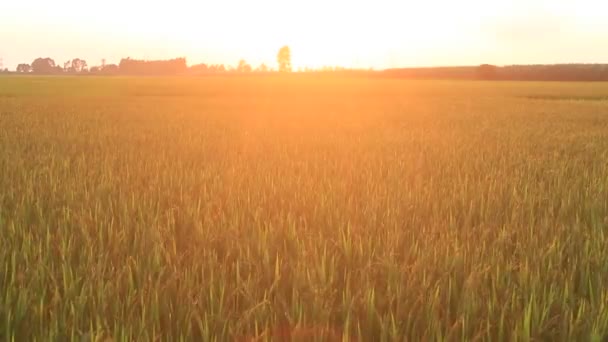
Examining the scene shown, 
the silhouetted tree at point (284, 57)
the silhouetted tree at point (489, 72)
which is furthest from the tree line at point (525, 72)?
the silhouetted tree at point (284, 57)

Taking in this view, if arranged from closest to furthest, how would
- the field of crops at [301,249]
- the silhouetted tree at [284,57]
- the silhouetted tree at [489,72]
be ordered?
1. the field of crops at [301,249]
2. the silhouetted tree at [489,72]
3. the silhouetted tree at [284,57]

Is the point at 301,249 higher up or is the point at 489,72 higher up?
the point at 489,72

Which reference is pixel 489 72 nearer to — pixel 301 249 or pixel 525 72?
pixel 525 72

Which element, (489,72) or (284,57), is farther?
(284,57)

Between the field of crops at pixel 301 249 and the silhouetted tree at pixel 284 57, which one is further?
the silhouetted tree at pixel 284 57

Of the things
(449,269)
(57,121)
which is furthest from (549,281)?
(57,121)

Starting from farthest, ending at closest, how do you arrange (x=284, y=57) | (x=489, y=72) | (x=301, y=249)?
(x=284, y=57)
(x=489, y=72)
(x=301, y=249)

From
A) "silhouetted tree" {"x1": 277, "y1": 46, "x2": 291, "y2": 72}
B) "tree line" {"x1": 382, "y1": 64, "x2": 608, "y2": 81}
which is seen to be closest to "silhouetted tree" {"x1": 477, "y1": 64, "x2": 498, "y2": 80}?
"tree line" {"x1": 382, "y1": 64, "x2": 608, "y2": 81}

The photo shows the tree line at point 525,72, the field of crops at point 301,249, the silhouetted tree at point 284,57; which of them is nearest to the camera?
the field of crops at point 301,249

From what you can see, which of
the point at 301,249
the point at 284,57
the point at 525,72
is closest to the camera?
the point at 301,249

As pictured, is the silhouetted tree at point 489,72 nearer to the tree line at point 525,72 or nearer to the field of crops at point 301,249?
the tree line at point 525,72

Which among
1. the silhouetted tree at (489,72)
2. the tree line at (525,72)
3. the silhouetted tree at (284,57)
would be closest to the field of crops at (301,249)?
the tree line at (525,72)

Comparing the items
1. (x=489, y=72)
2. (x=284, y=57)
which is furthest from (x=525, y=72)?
(x=284, y=57)

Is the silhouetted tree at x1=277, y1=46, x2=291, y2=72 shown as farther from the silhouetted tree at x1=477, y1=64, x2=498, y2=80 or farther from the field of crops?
the field of crops
